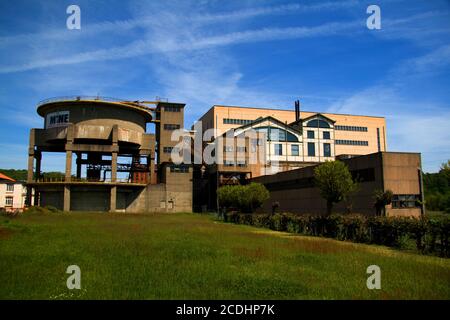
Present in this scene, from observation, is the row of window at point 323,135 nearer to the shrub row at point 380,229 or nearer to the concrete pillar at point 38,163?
Result: the shrub row at point 380,229

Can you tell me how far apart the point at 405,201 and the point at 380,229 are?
12193 mm

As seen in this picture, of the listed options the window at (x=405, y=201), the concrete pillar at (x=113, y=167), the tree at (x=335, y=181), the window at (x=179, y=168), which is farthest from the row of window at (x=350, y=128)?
the tree at (x=335, y=181)

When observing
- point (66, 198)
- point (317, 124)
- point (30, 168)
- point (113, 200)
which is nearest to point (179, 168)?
point (113, 200)

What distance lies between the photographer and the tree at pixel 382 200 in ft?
98.2

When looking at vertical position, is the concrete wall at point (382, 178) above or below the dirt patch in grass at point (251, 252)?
above

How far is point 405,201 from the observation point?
31.6m

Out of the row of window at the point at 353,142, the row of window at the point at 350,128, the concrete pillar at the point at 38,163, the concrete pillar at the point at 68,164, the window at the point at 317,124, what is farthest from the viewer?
the row of window at the point at 350,128

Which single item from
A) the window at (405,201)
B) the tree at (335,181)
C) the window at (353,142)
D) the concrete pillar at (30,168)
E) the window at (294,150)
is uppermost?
the window at (353,142)

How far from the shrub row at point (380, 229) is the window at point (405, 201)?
7.99 metres

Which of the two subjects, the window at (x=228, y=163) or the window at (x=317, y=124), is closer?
the window at (x=228, y=163)
